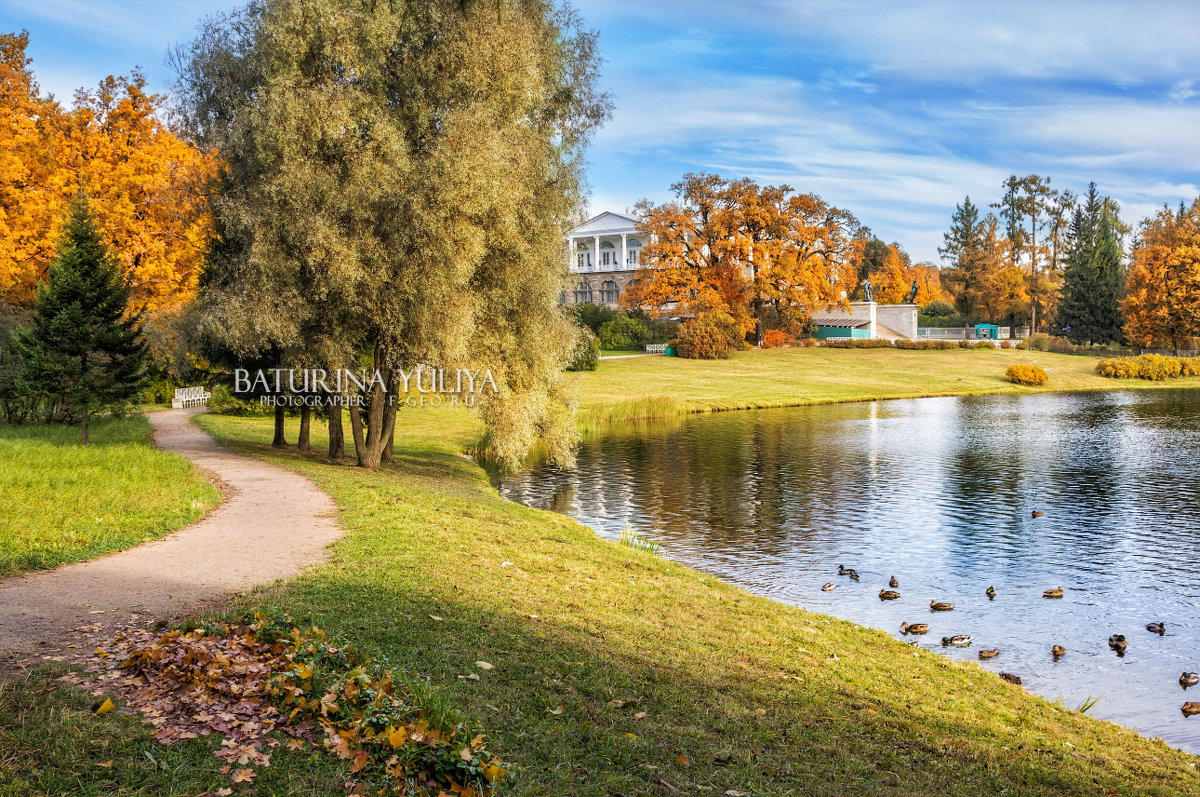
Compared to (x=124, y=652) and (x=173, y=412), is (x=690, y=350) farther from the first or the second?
(x=124, y=652)

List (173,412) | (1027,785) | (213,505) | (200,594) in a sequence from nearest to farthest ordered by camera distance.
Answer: (1027,785), (200,594), (213,505), (173,412)

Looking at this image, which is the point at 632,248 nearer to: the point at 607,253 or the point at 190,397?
the point at 607,253

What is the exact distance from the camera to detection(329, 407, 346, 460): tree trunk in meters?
20.6

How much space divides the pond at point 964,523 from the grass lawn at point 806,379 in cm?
815

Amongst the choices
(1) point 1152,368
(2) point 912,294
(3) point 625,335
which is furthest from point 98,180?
(2) point 912,294

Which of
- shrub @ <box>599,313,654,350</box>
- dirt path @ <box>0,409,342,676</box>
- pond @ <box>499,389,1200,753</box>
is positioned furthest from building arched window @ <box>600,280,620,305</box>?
dirt path @ <box>0,409,342,676</box>

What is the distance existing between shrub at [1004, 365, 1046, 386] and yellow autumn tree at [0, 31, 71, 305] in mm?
52278

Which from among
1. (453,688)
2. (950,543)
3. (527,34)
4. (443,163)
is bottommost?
(950,543)

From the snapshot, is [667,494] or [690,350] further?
[690,350]

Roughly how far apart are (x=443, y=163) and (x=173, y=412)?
23.3 m

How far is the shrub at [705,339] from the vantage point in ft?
199

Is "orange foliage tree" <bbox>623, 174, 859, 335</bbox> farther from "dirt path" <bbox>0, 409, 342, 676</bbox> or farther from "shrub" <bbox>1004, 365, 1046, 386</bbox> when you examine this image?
"dirt path" <bbox>0, 409, 342, 676</bbox>

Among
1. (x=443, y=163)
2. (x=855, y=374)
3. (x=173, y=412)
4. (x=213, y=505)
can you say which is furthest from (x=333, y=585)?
(x=855, y=374)

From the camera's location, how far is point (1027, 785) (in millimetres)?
6188
